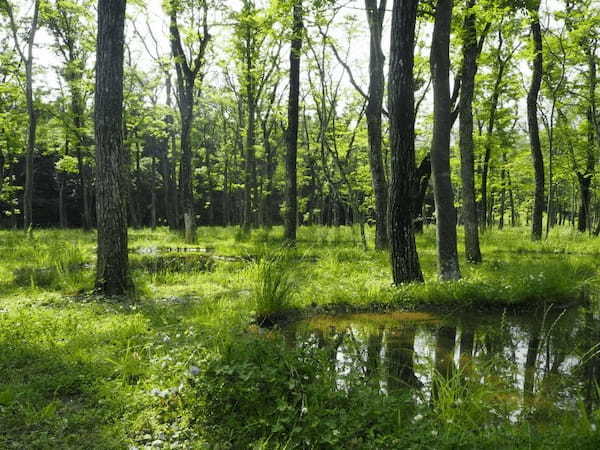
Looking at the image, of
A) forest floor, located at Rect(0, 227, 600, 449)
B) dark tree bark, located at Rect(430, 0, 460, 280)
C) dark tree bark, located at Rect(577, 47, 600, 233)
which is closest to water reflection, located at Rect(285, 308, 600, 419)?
forest floor, located at Rect(0, 227, 600, 449)

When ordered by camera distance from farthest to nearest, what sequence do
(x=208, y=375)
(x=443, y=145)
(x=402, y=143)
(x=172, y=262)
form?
(x=172, y=262), (x=443, y=145), (x=402, y=143), (x=208, y=375)

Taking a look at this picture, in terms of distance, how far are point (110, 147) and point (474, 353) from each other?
553 cm

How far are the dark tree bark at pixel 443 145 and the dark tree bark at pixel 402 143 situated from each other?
2.22 ft

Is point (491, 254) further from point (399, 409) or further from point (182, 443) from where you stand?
point (182, 443)

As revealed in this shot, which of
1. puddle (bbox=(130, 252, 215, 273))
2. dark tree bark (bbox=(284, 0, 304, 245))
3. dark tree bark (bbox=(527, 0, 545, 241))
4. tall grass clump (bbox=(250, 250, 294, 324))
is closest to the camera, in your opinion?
tall grass clump (bbox=(250, 250, 294, 324))

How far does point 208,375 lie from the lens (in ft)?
9.98

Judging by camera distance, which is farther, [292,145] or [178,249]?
[292,145]

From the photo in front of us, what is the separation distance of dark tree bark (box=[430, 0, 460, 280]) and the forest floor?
2.17 ft

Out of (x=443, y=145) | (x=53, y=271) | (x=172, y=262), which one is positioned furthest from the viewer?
(x=172, y=262)

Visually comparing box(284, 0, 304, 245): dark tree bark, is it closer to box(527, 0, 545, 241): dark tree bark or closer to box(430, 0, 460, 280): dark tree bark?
box(430, 0, 460, 280): dark tree bark

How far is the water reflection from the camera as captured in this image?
131 inches

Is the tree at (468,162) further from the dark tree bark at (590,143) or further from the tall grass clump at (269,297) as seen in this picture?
the dark tree bark at (590,143)

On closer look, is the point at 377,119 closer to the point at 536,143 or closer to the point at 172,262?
the point at 172,262

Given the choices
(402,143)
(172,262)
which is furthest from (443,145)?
(172,262)
